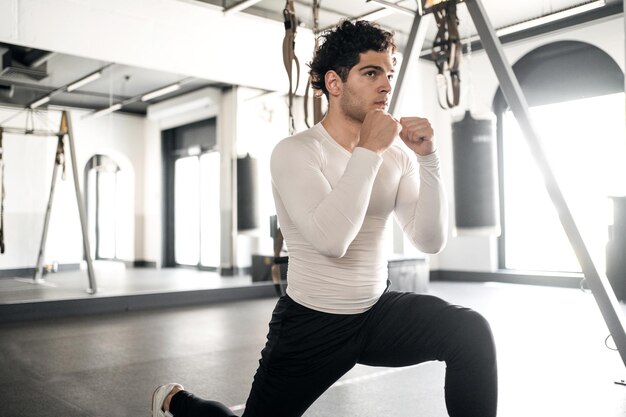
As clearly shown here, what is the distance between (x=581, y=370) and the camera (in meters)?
3.01

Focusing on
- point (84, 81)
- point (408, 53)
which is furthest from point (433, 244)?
point (84, 81)

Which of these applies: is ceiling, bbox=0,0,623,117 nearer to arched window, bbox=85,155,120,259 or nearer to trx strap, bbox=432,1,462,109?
arched window, bbox=85,155,120,259

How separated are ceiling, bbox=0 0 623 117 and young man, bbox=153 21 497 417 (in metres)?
2.72

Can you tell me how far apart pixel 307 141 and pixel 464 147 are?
2083mm

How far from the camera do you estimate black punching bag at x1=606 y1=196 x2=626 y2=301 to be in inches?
217

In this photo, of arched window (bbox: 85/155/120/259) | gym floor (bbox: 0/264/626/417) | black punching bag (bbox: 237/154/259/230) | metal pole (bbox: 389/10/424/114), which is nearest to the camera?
gym floor (bbox: 0/264/626/417)

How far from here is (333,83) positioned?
1582 millimetres

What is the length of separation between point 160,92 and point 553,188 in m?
4.49

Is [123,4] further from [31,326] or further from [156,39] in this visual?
[31,326]

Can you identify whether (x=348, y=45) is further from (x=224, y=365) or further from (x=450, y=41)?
(x=224, y=365)

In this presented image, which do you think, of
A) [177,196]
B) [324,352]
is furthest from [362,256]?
[177,196]

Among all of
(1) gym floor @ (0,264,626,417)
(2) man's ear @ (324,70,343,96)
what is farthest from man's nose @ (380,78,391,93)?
(1) gym floor @ (0,264,626,417)

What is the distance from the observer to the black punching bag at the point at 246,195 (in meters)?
5.94

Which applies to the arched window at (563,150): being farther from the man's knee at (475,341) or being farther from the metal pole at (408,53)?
the man's knee at (475,341)
